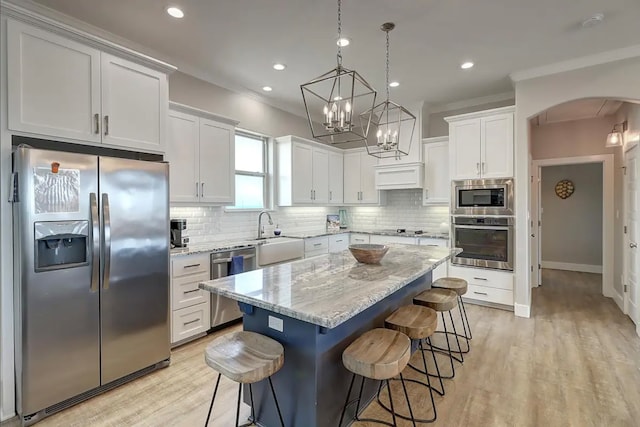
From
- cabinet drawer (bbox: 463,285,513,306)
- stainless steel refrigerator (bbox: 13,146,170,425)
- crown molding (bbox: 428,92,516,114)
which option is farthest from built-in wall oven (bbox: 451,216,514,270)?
stainless steel refrigerator (bbox: 13,146,170,425)

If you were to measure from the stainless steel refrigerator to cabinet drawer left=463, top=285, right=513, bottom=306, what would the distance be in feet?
12.9

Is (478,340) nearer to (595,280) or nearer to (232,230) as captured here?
(232,230)

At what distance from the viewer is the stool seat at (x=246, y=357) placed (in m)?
1.50

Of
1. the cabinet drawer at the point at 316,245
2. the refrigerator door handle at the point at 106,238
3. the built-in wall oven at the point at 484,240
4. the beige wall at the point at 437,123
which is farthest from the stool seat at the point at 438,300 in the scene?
the beige wall at the point at 437,123

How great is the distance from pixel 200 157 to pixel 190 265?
124cm

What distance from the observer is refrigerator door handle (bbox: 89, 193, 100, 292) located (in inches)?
90.2

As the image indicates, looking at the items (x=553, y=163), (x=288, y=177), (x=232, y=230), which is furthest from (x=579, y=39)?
(x=232, y=230)

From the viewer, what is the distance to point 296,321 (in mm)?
1815

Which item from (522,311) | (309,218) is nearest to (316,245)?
(309,218)

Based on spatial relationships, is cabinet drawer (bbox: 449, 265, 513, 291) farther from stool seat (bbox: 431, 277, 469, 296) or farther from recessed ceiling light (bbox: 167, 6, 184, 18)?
recessed ceiling light (bbox: 167, 6, 184, 18)

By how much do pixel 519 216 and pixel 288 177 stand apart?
321 cm

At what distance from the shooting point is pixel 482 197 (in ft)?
14.4

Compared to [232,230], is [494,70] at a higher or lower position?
higher

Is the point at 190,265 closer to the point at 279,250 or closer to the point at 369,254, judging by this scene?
the point at 279,250
